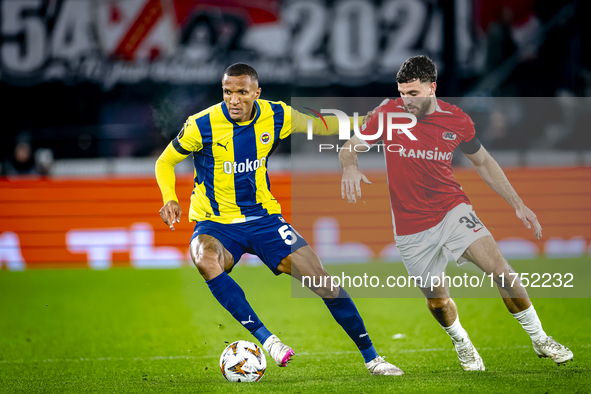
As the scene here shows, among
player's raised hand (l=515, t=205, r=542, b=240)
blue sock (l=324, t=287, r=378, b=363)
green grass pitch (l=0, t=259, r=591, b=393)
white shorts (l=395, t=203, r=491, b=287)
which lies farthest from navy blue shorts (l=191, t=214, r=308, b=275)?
player's raised hand (l=515, t=205, r=542, b=240)

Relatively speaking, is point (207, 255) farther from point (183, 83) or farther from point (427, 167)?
point (183, 83)

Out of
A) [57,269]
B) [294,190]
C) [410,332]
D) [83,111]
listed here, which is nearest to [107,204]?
[57,269]

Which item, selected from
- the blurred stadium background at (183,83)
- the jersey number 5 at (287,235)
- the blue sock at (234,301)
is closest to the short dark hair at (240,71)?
the jersey number 5 at (287,235)

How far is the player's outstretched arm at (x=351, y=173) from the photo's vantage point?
475 cm

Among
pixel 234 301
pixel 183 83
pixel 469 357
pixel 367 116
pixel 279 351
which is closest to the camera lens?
pixel 279 351

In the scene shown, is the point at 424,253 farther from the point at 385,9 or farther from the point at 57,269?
the point at 385,9

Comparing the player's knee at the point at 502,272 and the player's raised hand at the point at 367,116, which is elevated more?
the player's raised hand at the point at 367,116

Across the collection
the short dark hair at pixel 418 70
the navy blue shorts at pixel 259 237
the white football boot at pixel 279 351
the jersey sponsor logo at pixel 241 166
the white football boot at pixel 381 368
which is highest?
the short dark hair at pixel 418 70

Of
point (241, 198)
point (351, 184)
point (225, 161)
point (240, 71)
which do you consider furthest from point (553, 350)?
point (240, 71)

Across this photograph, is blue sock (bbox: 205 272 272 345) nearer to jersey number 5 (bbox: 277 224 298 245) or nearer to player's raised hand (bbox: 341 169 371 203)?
jersey number 5 (bbox: 277 224 298 245)

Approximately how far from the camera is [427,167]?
16.5ft

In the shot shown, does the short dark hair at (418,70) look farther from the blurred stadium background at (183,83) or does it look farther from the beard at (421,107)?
the blurred stadium background at (183,83)

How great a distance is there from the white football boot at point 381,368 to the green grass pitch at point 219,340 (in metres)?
0.09

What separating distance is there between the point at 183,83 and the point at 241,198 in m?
9.08
